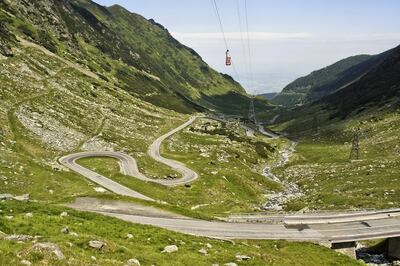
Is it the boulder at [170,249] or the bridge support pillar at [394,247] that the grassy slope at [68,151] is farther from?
the bridge support pillar at [394,247]

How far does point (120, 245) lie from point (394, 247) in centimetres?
3785

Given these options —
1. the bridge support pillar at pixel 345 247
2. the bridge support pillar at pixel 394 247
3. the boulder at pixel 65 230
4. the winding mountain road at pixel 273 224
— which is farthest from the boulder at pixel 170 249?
the bridge support pillar at pixel 394 247

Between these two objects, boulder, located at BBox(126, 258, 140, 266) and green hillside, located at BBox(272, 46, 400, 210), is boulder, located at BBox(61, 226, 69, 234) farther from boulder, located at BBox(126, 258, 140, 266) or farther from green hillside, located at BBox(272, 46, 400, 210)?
green hillside, located at BBox(272, 46, 400, 210)

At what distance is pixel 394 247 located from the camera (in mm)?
53438

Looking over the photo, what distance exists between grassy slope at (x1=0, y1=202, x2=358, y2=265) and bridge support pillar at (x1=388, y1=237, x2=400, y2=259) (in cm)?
1207

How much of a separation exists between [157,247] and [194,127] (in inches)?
6023

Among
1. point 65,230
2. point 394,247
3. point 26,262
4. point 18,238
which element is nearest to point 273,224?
point 394,247

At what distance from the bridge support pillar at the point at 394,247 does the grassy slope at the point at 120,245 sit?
12075 mm

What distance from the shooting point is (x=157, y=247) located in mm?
34594

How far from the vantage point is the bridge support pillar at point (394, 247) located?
52938 millimetres

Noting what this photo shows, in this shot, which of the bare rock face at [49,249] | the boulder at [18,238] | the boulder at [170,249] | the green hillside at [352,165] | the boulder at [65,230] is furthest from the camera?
the green hillside at [352,165]

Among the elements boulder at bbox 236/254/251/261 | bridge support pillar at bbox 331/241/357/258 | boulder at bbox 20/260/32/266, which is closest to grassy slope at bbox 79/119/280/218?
bridge support pillar at bbox 331/241/357/258

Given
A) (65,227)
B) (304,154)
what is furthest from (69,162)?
(304,154)

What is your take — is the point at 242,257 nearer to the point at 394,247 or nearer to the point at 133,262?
the point at 133,262
